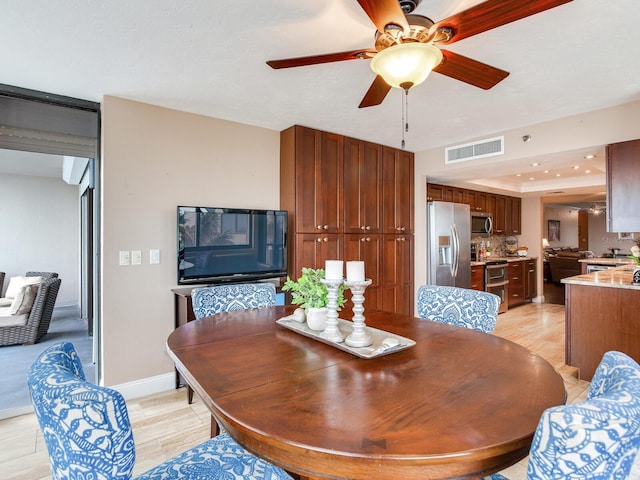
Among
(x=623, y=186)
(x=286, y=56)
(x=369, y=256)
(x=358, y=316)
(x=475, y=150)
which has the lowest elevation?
(x=358, y=316)

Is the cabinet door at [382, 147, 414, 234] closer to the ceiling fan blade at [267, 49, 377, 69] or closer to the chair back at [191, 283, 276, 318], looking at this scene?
the chair back at [191, 283, 276, 318]

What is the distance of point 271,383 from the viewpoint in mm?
1082

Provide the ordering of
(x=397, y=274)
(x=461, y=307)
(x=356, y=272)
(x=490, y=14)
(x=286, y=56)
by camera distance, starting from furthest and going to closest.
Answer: (x=397, y=274)
(x=286, y=56)
(x=461, y=307)
(x=356, y=272)
(x=490, y=14)

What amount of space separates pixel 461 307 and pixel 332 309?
92 cm

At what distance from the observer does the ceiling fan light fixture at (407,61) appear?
149 centimetres

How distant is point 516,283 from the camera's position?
20.4 ft

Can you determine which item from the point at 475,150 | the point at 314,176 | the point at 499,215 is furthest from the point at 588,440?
the point at 499,215

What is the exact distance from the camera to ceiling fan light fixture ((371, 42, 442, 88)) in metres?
1.49

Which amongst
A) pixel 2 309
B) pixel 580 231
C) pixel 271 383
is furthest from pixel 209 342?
pixel 580 231

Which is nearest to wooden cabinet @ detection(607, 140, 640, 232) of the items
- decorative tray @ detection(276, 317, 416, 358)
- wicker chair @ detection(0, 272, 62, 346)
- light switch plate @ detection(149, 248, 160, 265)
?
decorative tray @ detection(276, 317, 416, 358)

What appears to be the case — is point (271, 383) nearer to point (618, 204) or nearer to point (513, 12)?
point (513, 12)

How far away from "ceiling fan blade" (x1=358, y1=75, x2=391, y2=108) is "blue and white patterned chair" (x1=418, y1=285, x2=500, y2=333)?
1.24 metres

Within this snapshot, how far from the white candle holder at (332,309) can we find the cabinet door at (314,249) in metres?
1.92

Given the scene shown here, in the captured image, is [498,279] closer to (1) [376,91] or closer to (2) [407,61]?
(1) [376,91]
